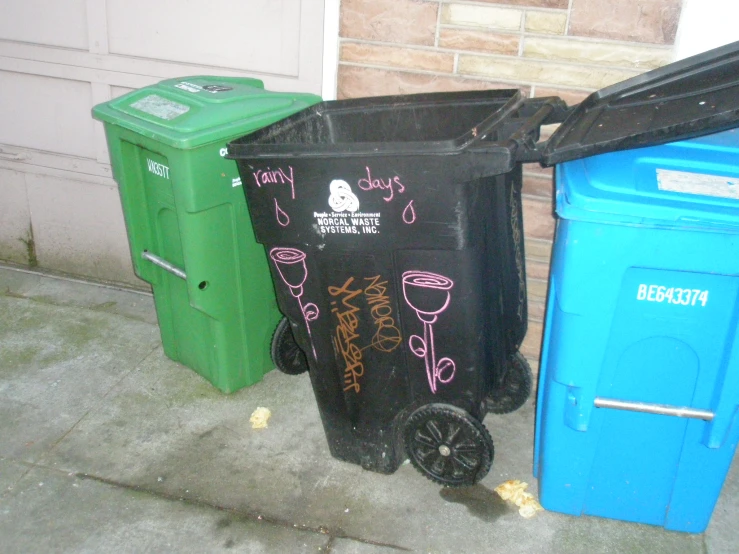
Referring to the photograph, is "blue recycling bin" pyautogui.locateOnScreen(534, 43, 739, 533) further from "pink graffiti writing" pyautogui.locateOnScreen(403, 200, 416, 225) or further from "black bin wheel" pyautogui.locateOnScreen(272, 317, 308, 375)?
"black bin wheel" pyautogui.locateOnScreen(272, 317, 308, 375)

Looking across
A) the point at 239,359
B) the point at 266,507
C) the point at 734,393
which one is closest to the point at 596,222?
the point at 734,393

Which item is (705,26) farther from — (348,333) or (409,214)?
(348,333)

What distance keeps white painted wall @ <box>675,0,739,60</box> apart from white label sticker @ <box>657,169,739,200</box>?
35.9 inches

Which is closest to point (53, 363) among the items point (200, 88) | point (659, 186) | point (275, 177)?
point (200, 88)

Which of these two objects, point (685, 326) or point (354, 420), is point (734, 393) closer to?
point (685, 326)

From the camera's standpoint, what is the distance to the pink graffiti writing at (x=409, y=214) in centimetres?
225

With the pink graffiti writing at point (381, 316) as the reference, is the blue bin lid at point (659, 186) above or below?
above

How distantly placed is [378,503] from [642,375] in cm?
112

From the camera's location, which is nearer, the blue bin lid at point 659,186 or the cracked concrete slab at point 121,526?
the blue bin lid at point 659,186

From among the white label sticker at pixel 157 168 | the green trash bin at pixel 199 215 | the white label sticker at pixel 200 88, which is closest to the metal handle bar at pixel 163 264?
the green trash bin at pixel 199 215

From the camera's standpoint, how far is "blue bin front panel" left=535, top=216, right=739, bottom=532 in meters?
2.08

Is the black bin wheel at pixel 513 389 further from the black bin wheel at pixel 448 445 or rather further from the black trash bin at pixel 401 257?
the black bin wheel at pixel 448 445

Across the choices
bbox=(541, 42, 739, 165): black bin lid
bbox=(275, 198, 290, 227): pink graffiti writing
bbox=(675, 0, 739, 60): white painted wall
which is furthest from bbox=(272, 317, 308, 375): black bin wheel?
bbox=(675, 0, 739, 60): white painted wall

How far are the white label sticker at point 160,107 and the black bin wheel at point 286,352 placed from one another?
1059 millimetres
